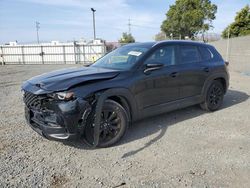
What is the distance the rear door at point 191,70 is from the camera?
16.6 feet

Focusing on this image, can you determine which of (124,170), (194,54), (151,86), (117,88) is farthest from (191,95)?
(124,170)

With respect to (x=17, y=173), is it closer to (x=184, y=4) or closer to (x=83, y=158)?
(x=83, y=158)

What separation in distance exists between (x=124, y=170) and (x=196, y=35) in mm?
42756

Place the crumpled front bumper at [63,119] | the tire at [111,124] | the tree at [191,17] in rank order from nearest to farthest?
1. the crumpled front bumper at [63,119]
2. the tire at [111,124]
3. the tree at [191,17]

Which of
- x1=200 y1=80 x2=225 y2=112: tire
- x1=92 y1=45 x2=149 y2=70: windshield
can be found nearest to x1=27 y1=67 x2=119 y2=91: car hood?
x1=92 y1=45 x2=149 y2=70: windshield

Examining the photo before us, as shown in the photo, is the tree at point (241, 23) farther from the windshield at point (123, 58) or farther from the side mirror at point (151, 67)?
the side mirror at point (151, 67)

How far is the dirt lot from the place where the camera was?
309 cm

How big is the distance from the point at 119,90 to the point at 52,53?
2489 cm

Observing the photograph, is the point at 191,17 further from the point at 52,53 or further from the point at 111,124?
the point at 111,124

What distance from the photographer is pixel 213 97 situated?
231 inches

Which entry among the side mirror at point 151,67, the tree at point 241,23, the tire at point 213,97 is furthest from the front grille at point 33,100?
the tree at point 241,23

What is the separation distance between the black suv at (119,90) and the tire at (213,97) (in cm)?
2

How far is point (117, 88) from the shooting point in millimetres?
3988

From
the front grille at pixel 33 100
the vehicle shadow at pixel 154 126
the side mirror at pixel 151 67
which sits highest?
the side mirror at pixel 151 67
